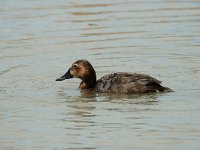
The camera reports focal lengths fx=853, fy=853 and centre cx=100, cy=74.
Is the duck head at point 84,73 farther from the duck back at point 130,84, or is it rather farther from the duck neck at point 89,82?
the duck back at point 130,84

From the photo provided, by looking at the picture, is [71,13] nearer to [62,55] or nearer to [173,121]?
[62,55]

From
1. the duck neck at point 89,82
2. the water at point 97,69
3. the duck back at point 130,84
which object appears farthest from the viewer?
the duck neck at point 89,82

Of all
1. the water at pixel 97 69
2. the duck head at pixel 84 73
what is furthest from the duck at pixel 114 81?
the water at pixel 97 69

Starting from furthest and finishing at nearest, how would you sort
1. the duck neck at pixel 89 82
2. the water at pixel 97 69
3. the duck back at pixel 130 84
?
the duck neck at pixel 89 82 < the duck back at pixel 130 84 < the water at pixel 97 69

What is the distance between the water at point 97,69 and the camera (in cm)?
1153

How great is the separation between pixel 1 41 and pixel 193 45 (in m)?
4.45

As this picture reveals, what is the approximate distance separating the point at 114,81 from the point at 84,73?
37.6 inches

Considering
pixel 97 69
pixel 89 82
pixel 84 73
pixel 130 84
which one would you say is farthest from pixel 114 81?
pixel 97 69

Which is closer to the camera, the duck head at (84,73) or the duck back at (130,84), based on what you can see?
the duck back at (130,84)

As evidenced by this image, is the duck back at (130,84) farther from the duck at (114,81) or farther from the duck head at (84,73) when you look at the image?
the duck head at (84,73)

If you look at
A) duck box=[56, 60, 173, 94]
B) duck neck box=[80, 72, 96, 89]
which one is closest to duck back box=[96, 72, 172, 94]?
duck box=[56, 60, 173, 94]

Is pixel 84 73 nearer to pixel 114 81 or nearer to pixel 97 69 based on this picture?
pixel 114 81

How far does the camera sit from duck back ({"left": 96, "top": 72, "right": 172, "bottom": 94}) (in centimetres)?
1406

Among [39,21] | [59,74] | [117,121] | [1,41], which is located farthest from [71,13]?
[117,121]
